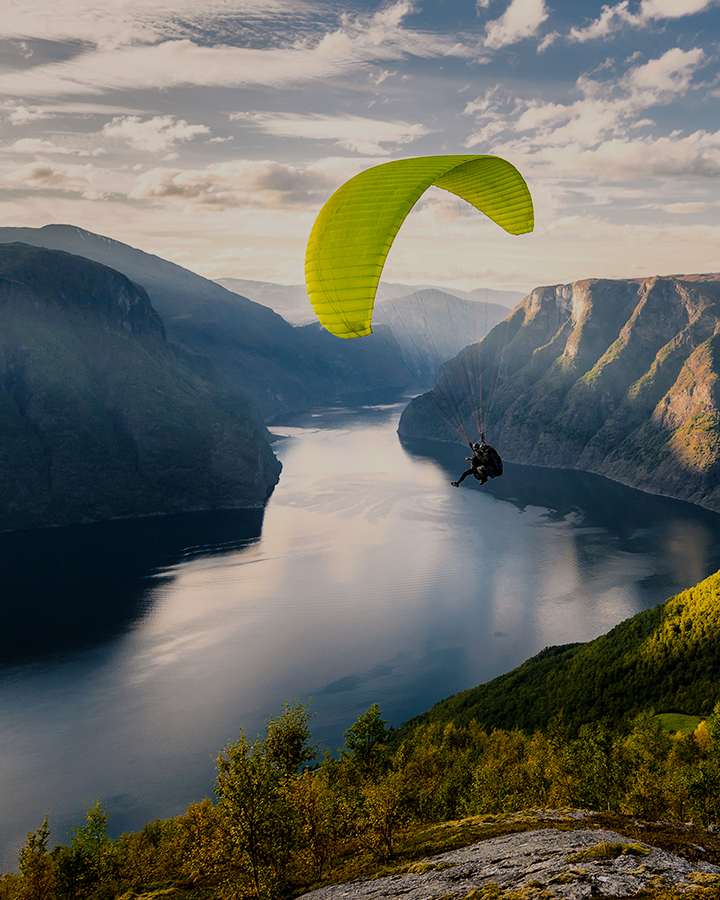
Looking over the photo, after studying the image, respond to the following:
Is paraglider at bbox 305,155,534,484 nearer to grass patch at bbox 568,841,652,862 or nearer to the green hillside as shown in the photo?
grass patch at bbox 568,841,652,862

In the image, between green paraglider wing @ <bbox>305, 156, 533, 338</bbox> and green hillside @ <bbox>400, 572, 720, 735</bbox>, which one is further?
green hillside @ <bbox>400, 572, 720, 735</bbox>

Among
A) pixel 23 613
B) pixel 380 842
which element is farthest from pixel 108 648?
pixel 380 842

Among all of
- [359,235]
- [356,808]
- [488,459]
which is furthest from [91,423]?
[488,459]

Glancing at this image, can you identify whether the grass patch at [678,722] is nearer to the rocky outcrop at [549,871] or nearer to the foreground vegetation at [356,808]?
the foreground vegetation at [356,808]

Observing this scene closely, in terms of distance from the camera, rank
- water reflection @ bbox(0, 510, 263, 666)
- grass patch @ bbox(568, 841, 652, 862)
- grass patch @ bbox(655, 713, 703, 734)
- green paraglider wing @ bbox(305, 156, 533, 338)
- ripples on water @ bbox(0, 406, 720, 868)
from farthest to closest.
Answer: water reflection @ bbox(0, 510, 263, 666) → ripples on water @ bbox(0, 406, 720, 868) → grass patch @ bbox(655, 713, 703, 734) → green paraglider wing @ bbox(305, 156, 533, 338) → grass patch @ bbox(568, 841, 652, 862)

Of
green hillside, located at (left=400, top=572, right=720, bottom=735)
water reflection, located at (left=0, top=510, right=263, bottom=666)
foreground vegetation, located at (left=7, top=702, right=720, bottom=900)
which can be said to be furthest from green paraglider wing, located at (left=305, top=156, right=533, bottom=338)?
water reflection, located at (left=0, top=510, right=263, bottom=666)

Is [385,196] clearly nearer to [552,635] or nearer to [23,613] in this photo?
[552,635]

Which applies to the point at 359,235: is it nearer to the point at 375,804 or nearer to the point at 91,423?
the point at 375,804
